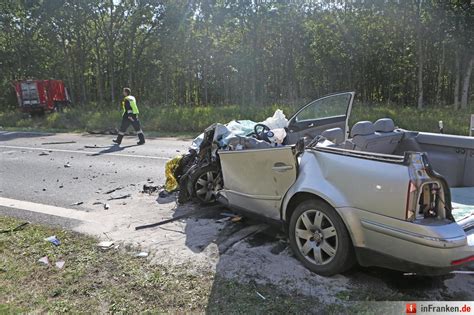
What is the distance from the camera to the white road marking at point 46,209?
5328 millimetres

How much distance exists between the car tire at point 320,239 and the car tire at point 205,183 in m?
1.94

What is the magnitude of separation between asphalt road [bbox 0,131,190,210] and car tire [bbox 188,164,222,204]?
5.59 feet

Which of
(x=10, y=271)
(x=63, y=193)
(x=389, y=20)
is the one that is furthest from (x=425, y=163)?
(x=389, y=20)

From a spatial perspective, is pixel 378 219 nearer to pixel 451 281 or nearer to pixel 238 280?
pixel 451 281

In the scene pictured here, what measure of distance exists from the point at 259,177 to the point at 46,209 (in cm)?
349

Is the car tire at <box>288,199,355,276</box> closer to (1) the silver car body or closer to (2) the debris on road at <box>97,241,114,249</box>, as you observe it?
(1) the silver car body

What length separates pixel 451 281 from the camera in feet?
10.7

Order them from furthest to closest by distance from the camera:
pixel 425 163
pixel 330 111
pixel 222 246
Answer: pixel 330 111
pixel 222 246
pixel 425 163

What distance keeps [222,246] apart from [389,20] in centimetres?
2026

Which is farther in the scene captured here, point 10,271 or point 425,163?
point 10,271

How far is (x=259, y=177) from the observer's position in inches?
156

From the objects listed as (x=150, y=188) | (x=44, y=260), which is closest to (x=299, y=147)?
(x=44, y=260)

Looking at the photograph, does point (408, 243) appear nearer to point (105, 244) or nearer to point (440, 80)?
point (105, 244)

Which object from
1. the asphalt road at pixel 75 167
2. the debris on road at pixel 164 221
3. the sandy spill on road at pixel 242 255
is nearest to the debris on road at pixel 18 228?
the sandy spill on road at pixel 242 255
